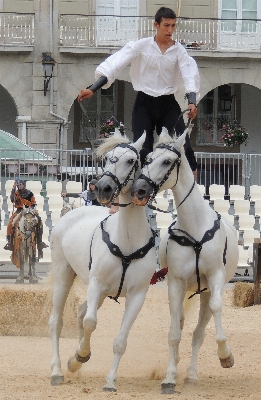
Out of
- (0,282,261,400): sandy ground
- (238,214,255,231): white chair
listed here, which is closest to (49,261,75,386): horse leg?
(0,282,261,400): sandy ground

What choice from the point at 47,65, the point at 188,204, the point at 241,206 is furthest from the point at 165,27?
the point at 47,65

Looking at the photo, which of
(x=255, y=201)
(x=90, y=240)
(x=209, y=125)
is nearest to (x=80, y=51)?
(x=209, y=125)

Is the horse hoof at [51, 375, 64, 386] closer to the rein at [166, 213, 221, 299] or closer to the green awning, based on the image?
the rein at [166, 213, 221, 299]

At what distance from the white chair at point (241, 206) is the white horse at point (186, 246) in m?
14.7

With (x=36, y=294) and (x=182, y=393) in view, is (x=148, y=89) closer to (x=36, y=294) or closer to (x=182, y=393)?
(x=182, y=393)

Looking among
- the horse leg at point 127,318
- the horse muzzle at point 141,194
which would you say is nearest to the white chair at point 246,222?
the horse leg at point 127,318

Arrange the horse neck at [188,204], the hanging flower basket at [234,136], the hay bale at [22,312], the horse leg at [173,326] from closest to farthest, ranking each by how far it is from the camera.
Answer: the horse leg at [173,326] < the horse neck at [188,204] < the hay bale at [22,312] < the hanging flower basket at [234,136]

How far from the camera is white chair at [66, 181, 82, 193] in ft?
79.5

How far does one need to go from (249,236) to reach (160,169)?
45.4ft

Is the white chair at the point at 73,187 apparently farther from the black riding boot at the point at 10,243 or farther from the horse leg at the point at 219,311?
the horse leg at the point at 219,311

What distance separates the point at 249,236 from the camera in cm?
2247

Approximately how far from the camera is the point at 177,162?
9008 millimetres

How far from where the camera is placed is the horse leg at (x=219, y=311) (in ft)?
29.1

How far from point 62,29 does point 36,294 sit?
17746mm
